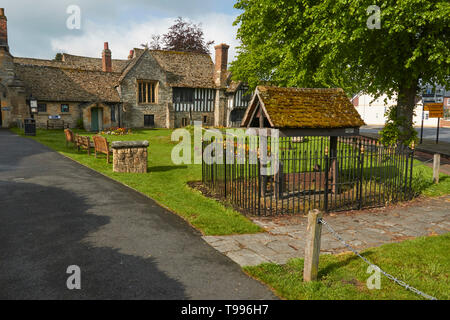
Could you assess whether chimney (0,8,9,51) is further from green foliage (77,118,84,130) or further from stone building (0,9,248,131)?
green foliage (77,118,84,130)

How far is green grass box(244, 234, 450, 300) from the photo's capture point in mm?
4703

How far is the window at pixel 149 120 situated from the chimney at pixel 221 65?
9.12 meters

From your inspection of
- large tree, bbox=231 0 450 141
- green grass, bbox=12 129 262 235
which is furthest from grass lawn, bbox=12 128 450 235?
large tree, bbox=231 0 450 141

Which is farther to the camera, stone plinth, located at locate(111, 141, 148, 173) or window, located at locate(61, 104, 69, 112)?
window, located at locate(61, 104, 69, 112)

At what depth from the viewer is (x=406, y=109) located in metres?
15.7

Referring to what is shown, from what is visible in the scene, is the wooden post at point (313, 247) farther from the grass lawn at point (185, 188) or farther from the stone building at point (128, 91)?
the stone building at point (128, 91)

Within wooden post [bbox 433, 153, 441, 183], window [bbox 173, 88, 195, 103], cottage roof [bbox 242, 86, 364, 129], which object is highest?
window [bbox 173, 88, 195, 103]

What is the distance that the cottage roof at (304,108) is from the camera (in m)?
9.43

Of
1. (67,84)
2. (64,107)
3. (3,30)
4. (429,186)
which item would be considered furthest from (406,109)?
(3,30)

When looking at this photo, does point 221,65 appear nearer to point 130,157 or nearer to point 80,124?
point 80,124

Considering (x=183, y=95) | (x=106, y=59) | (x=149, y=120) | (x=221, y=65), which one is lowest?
(x=149, y=120)

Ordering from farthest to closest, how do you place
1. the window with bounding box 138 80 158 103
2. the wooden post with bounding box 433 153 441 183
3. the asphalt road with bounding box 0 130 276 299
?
the window with bounding box 138 80 158 103, the wooden post with bounding box 433 153 441 183, the asphalt road with bounding box 0 130 276 299

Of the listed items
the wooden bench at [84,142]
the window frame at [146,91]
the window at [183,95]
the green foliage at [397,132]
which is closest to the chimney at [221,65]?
the window at [183,95]

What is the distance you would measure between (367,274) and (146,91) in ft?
118
